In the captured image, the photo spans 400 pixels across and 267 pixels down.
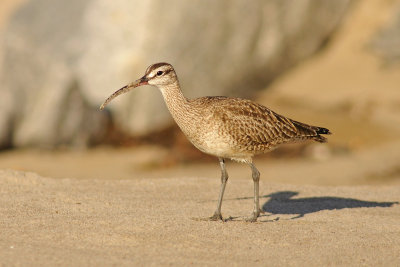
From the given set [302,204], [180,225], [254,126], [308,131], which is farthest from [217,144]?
[302,204]

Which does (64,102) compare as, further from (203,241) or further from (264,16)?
(203,241)

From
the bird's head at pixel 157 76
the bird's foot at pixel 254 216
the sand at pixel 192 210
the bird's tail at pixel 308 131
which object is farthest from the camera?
the bird's tail at pixel 308 131

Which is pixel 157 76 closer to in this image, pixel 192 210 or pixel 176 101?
pixel 176 101

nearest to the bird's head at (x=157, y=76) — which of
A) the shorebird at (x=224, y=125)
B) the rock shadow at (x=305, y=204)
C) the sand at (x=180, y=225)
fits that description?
the shorebird at (x=224, y=125)

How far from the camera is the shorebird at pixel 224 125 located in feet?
29.2

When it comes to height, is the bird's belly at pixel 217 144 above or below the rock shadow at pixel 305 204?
above

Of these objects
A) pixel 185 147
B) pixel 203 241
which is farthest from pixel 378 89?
pixel 203 241

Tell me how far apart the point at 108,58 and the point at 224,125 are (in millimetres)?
9666

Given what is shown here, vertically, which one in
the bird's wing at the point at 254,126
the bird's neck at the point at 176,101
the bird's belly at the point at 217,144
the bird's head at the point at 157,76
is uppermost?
the bird's head at the point at 157,76

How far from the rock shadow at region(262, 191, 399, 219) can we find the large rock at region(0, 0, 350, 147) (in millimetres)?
7785

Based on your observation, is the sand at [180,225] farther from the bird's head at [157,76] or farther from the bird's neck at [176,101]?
the bird's head at [157,76]

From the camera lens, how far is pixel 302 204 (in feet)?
33.4

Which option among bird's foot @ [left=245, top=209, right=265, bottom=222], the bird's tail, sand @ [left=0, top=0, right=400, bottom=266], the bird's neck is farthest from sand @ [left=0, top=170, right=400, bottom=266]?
the bird's neck

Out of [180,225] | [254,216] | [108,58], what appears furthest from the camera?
[108,58]
